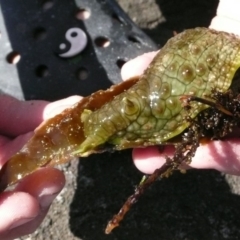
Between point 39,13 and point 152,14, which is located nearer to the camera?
point 39,13

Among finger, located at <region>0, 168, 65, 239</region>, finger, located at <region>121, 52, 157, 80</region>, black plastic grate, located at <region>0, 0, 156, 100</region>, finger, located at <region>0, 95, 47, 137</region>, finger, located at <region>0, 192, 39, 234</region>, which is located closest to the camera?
finger, located at <region>0, 192, 39, 234</region>

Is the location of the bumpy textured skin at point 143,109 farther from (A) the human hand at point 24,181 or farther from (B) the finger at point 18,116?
(B) the finger at point 18,116

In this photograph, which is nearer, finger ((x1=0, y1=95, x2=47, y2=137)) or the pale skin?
the pale skin

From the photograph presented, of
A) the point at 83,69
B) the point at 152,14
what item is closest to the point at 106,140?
the point at 83,69

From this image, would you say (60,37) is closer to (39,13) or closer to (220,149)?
(39,13)

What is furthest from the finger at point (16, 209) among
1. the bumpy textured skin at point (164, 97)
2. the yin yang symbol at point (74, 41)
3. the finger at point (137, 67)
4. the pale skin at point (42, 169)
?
the yin yang symbol at point (74, 41)

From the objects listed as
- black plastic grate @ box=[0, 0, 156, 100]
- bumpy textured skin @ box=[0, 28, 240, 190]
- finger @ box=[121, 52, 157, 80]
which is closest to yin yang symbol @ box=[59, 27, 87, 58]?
black plastic grate @ box=[0, 0, 156, 100]

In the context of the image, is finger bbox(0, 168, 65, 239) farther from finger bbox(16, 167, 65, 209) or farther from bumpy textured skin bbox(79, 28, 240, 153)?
bumpy textured skin bbox(79, 28, 240, 153)
